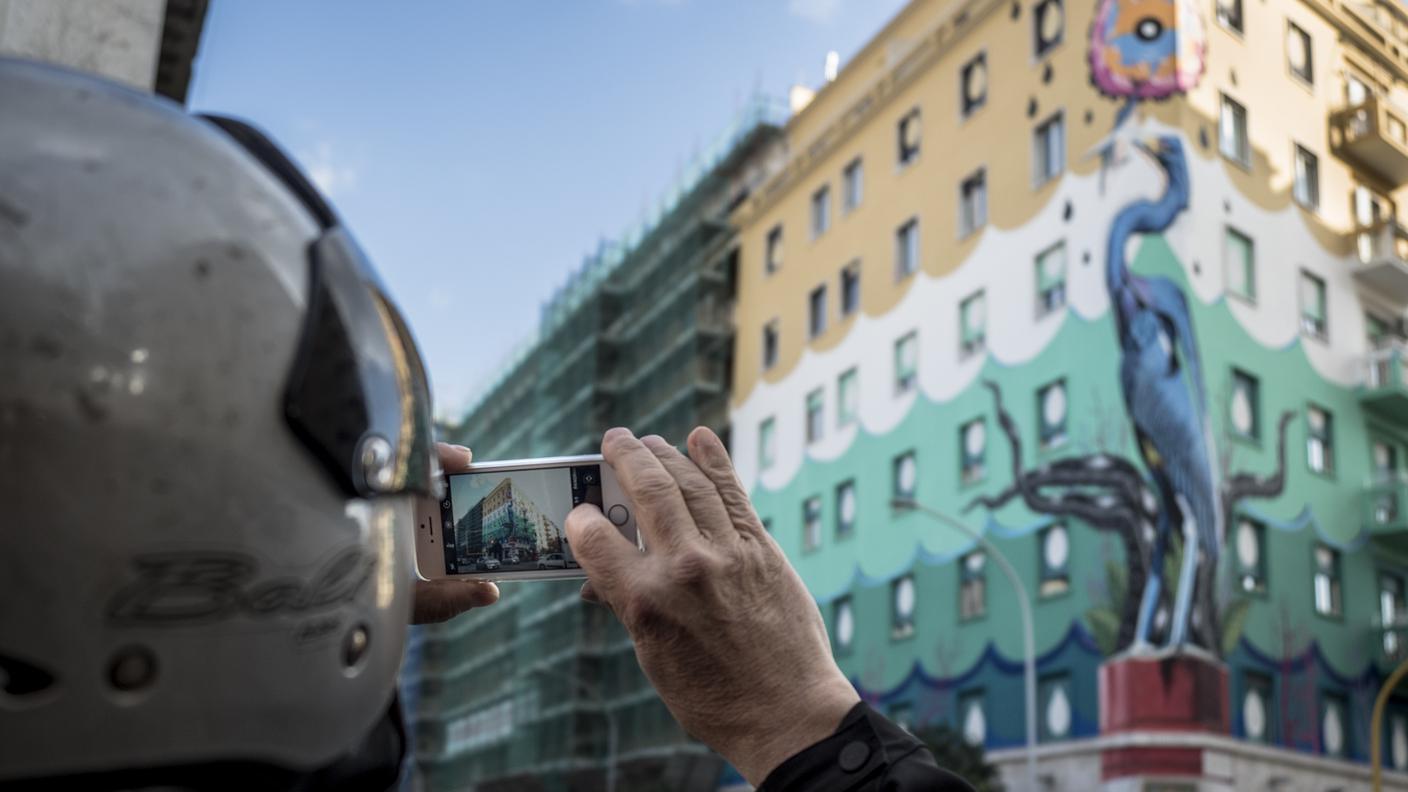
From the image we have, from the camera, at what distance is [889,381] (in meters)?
31.6

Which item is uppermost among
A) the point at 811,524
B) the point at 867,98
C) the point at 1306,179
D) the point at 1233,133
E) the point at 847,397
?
the point at 867,98

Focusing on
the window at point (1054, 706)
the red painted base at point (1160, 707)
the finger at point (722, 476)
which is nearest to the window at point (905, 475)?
the window at point (1054, 706)

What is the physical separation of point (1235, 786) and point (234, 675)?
83.8 feet

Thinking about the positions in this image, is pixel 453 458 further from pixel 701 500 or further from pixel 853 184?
pixel 853 184

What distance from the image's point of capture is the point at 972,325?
96.0ft

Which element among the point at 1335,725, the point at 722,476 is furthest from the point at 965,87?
the point at 722,476

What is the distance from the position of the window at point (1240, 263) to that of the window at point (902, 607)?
8.25 metres

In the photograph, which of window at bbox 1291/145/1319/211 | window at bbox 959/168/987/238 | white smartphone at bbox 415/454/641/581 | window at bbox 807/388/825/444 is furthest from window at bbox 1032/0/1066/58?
white smartphone at bbox 415/454/641/581

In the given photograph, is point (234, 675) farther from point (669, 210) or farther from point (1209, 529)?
point (669, 210)

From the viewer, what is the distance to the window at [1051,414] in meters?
26.5

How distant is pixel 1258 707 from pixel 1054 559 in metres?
4.15

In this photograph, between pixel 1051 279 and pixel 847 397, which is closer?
pixel 1051 279

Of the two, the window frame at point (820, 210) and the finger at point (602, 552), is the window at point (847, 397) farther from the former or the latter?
the finger at point (602, 552)

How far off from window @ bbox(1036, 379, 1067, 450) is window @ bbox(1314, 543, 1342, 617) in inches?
214
